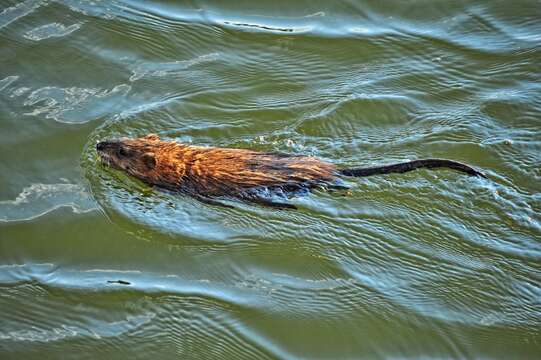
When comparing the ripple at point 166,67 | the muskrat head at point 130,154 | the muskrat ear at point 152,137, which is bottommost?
the muskrat head at point 130,154

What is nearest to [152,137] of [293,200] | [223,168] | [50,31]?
[223,168]

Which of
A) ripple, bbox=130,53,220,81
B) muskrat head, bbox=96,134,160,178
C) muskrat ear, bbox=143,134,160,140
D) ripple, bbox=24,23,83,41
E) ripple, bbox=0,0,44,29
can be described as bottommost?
muskrat head, bbox=96,134,160,178

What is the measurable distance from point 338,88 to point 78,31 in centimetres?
281

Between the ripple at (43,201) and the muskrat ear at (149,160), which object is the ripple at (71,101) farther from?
the muskrat ear at (149,160)

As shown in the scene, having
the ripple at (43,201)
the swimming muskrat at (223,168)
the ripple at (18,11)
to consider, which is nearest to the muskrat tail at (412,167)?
the swimming muskrat at (223,168)

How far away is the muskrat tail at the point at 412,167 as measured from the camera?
5594 mm

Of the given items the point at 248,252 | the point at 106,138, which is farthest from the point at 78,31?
the point at 248,252

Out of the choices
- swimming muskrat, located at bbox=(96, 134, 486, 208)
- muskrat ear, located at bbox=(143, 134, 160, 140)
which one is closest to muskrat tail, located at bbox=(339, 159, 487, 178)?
swimming muskrat, located at bbox=(96, 134, 486, 208)

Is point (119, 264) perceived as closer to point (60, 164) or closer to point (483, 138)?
point (60, 164)

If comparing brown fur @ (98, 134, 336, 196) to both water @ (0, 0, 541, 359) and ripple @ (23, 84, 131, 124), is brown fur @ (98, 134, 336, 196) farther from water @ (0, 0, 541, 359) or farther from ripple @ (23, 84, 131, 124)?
ripple @ (23, 84, 131, 124)

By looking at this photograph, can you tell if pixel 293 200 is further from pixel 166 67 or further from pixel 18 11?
pixel 18 11

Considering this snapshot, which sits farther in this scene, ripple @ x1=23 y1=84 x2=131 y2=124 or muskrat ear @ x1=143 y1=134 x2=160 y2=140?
ripple @ x1=23 y1=84 x2=131 y2=124

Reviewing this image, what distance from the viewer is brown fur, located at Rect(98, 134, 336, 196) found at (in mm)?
5809

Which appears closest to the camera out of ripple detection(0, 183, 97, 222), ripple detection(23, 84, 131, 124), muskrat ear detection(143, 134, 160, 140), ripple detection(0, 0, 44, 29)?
ripple detection(0, 183, 97, 222)
